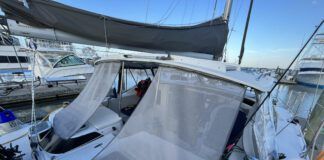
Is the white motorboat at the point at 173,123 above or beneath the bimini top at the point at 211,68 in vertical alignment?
beneath

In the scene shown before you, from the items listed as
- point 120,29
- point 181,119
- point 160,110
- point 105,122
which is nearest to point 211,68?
point 181,119

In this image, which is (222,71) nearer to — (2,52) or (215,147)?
(215,147)

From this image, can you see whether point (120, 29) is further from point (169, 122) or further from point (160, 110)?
point (169, 122)

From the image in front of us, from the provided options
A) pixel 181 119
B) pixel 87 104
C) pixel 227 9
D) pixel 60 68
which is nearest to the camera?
pixel 181 119

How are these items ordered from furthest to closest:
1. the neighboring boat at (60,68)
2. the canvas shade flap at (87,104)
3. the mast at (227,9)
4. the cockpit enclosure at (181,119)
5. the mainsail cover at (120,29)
Result: the neighboring boat at (60,68) < the mast at (227,9) < the canvas shade flap at (87,104) < the mainsail cover at (120,29) < the cockpit enclosure at (181,119)

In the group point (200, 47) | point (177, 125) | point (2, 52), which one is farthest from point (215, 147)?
point (2, 52)

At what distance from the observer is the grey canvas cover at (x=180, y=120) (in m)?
1.60

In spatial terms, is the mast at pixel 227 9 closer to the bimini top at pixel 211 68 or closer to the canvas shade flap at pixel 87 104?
the bimini top at pixel 211 68

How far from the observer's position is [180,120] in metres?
1.75

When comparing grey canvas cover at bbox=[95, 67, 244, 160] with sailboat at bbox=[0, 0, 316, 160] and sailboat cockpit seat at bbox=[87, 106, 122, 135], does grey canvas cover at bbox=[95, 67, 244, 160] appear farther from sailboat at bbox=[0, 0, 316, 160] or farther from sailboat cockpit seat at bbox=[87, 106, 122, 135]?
sailboat cockpit seat at bbox=[87, 106, 122, 135]

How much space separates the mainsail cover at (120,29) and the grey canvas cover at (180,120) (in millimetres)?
891

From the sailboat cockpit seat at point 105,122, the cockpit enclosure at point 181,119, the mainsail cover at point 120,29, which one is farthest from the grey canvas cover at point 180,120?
the mainsail cover at point 120,29

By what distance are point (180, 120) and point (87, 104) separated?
70.2 inches

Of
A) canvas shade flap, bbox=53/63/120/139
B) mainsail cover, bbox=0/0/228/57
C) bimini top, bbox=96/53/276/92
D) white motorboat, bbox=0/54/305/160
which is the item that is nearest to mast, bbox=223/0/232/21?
mainsail cover, bbox=0/0/228/57
